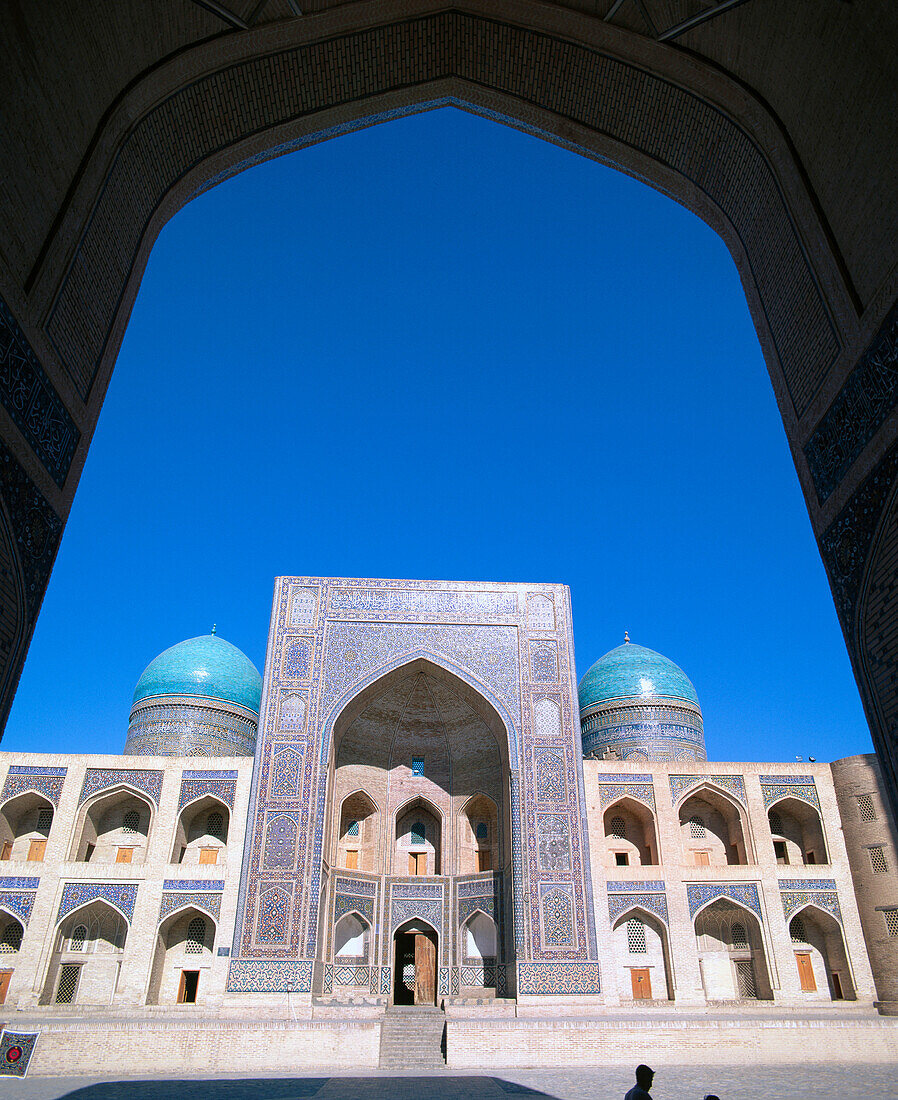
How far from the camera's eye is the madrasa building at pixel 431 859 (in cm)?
1152

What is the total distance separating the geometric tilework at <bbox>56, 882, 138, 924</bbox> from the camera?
1238cm

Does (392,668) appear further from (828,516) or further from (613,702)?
(828,516)

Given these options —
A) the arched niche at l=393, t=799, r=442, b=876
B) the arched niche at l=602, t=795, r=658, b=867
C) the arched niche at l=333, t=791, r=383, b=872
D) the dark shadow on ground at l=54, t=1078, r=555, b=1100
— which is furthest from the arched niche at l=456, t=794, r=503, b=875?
the dark shadow on ground at l=54, t=1078, r=555, b=1100

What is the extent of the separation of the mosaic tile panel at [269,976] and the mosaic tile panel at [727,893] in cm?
636

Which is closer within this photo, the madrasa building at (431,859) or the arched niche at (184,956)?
the madrasa building at (431,859)

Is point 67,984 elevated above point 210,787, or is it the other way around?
point 210,787

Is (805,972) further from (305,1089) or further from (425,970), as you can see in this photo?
(305,1089)

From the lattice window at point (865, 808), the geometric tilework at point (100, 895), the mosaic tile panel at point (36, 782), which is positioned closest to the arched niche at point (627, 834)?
the lattice window at point (865, 808)

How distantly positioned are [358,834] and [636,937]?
16.5ft

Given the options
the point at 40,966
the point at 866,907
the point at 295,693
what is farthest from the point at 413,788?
the point at 866,907

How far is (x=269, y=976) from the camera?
10.8m

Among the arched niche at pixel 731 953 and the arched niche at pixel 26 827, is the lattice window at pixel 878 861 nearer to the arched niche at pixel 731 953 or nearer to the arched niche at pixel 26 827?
the arched niche at pixel 731 953

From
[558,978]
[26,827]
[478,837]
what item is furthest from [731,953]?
[26,827]

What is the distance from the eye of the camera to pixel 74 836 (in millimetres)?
12867
